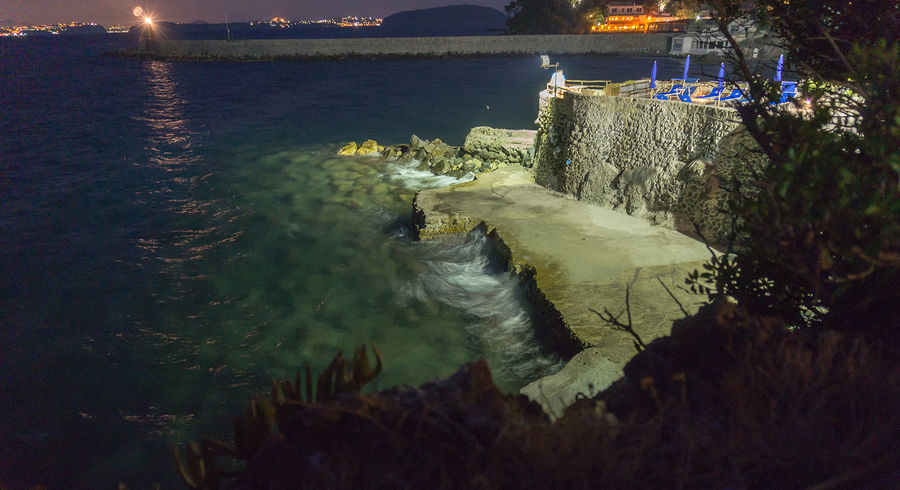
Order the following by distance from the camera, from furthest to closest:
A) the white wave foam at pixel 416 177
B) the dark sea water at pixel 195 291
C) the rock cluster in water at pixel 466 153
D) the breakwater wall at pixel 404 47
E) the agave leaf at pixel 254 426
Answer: the breakwater wall at pixel 404 47, the rock cluster in water at pixel 466 153, the white wave foam at pixel 416 177, the dark sea water at pixel 195 291, the agave leaf at pixel 254 426

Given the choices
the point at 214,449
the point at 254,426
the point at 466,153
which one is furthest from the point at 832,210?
the point at 466,153

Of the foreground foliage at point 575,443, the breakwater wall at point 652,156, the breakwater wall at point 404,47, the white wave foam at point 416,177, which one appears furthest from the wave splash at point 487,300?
the breakwater wall at point 404,47

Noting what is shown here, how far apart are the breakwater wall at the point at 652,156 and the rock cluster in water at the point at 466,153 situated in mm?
5522

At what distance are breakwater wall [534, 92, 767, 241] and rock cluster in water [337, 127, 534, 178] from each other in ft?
18.1

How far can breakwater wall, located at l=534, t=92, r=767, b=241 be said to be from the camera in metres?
12.6

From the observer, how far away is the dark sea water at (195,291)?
992cm

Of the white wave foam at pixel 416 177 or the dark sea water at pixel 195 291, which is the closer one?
the dark sea water at pixel 195 291

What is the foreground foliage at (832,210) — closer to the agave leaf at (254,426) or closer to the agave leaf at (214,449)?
the agave leaf at (254,426)

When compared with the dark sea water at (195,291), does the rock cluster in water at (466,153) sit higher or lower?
higher

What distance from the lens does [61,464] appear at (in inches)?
348

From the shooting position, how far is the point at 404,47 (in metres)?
89.6

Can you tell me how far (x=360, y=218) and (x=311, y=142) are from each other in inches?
634

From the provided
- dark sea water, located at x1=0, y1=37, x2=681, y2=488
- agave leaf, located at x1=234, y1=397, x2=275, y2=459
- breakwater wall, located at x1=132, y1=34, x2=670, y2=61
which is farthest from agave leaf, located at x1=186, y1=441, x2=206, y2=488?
breakwater wall, located at x1=132, y1=34, x2=670, y2=61

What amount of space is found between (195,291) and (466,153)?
54.4ft
